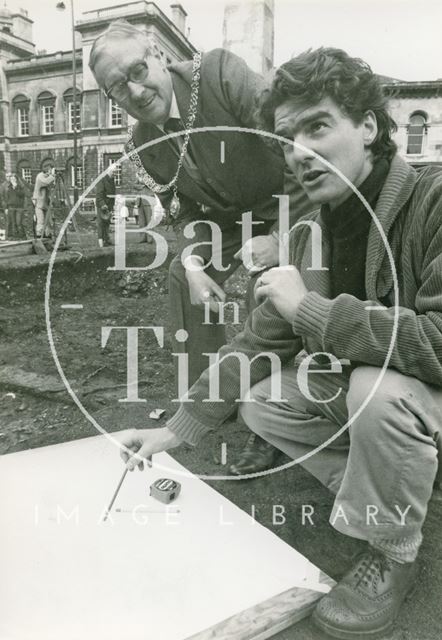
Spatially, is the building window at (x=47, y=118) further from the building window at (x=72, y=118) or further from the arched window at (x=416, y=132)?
the arched window at (x=416, y=132)

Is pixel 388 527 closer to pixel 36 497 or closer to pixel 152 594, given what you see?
pixel 152 594

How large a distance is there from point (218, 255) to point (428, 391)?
3.59 ft

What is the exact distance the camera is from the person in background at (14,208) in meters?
2.54

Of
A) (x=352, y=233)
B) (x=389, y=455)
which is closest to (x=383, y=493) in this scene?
(x=389, y=455)

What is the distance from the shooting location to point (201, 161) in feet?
5.89

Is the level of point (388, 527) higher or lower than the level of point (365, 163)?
lower

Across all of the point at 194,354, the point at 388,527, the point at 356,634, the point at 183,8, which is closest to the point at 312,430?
the point at 388,527

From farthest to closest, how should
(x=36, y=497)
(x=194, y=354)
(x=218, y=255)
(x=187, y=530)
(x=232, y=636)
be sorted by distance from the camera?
(x=194, y=354) → (x=218, y=255) → (x=36, y=497) → (x=187, y=530) → (x=232, y=636)

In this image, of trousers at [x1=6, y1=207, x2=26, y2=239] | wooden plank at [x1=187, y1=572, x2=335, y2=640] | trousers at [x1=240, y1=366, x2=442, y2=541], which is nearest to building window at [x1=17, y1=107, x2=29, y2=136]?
trousers at [x1=6, y1=207, x2=26, y2=239]

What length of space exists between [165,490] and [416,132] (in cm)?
131

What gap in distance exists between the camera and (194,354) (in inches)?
84.6

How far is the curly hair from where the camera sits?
121 centimetres

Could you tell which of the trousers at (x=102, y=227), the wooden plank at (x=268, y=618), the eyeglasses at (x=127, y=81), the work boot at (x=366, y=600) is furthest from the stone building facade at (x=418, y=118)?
the trousers at (x=102, y=227)

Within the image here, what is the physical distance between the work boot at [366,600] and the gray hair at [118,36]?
59.5 inches
